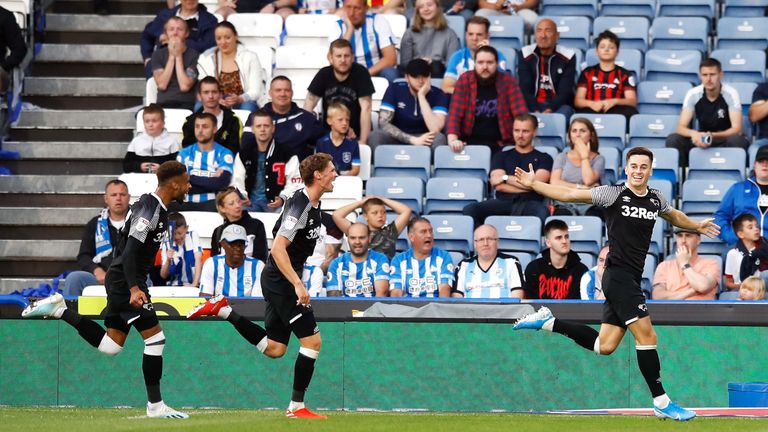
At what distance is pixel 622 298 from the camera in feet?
32.2

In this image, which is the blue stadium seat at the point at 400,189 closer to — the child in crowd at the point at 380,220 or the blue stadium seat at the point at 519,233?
the child in crowd at the point at 380,220

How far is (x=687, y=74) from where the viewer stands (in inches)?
651

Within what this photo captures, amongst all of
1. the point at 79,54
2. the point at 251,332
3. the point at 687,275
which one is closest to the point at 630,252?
the point at 251,332

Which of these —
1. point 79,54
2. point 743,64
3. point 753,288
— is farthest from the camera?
point 79,54

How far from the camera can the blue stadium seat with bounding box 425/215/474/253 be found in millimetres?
14383

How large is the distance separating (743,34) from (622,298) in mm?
8011

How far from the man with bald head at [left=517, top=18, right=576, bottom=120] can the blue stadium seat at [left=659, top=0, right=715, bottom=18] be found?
5.98ft

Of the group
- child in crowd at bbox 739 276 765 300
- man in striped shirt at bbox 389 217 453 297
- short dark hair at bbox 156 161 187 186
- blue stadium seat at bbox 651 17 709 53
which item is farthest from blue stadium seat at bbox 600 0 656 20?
short dark hair at bbox 156 161 187 186

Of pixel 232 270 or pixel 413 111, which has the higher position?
pixel 413 111

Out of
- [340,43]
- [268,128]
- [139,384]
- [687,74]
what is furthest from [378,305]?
[687,74]

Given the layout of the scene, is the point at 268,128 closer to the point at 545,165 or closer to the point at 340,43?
the point at 340,43

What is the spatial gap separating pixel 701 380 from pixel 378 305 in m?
2.93

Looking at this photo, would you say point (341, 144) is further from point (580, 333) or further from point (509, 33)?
point (580, 333)

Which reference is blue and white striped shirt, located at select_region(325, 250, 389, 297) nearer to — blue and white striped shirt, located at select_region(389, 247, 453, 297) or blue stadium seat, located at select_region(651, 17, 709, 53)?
blue and white striped shirt, located at select_region(389, 247, 453, 297)
